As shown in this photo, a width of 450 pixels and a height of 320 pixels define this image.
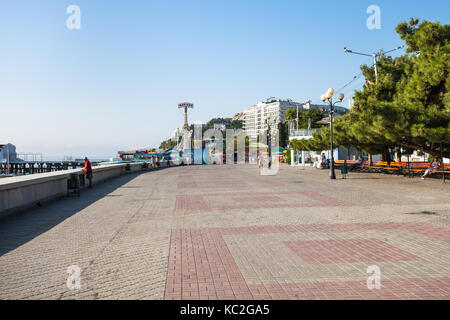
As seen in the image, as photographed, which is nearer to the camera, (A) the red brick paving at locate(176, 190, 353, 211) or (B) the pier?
(A) the red brick paving at locate(176, 190, 353, 211)

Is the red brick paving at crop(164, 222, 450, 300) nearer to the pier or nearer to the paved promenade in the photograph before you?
the paved promenade

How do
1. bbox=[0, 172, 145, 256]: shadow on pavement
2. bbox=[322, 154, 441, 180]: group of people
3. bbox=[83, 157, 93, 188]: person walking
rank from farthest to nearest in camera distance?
bbox=[322, 154, 441, 180]: group of people, bbox=[83, 157, 93, 188]: person walking, bbox=[0, 172, 145, 256]: shadow on pavement

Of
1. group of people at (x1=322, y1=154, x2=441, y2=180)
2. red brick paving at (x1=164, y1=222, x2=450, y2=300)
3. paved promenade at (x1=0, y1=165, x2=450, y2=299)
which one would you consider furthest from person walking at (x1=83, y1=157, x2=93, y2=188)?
group of people at (x1=322, y1=154, x2=441, y2=180)

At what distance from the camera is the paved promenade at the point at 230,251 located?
4.52 metres

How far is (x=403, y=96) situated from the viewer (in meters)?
19.4

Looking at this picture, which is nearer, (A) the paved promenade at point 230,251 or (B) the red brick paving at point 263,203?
(A) the paved promenade at point 230,251

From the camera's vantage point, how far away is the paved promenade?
4520mm

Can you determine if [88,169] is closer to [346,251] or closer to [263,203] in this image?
[263,203]

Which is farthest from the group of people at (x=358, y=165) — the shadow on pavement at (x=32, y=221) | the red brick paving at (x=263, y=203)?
the shadow on pavement at (x=32, y=221)

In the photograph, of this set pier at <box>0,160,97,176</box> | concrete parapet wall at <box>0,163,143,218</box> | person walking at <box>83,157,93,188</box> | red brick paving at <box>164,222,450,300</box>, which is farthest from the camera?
pier at <box>0,160,97,176</box>

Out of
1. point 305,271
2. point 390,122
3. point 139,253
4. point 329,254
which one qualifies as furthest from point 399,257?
point 390,122

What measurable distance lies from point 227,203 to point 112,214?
3.86 meters

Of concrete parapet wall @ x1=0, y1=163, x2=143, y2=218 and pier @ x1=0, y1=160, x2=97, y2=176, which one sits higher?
concrete parapet wall @ x1=0, y1=163, x2=143, y2=218

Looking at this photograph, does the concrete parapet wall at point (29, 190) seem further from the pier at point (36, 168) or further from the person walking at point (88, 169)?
the pier at point (36, 168)
